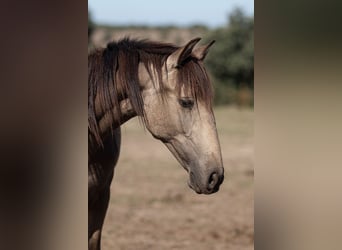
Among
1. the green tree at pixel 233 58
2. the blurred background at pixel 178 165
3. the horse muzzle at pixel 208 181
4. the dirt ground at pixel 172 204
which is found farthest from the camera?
the green tree at pixel 233 58

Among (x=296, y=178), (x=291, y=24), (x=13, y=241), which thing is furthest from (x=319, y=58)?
(x=13, y=241)

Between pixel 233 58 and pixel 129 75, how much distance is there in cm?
695

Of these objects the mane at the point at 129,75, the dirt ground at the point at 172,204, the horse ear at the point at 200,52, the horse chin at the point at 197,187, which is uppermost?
the horse ear at the point at 200,52

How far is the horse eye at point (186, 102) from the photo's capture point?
66.4 inches

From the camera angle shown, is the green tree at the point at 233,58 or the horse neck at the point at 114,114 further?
the green tree at the point at 233,58

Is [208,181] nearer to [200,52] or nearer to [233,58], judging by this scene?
[200,52]

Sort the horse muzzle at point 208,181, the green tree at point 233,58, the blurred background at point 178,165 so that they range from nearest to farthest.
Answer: the horse muzzle at point 208,181
the blurred background at point 178,165
the green tree at point 233,58

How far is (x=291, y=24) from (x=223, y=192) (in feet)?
12.8

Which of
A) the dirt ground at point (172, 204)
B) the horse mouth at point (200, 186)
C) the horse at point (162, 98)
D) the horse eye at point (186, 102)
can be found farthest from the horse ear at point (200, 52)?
the dirt ground at point (172, 204)

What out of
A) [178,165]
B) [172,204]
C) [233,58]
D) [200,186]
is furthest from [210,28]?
[200,186]

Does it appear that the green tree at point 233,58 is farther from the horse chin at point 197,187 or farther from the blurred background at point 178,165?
the horse chin at point 197,187

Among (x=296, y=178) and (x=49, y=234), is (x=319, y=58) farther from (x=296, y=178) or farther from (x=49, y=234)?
(x=49, y=234)

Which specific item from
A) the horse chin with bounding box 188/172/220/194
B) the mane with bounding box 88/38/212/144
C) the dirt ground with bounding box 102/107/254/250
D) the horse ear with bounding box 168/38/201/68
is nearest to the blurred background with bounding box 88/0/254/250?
the dirt ground with bounding box 102/107/254/250

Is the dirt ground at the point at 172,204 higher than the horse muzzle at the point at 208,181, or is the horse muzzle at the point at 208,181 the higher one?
the horse muzzle at the point at 208,181
